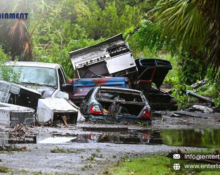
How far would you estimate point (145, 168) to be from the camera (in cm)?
654

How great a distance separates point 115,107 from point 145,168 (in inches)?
298

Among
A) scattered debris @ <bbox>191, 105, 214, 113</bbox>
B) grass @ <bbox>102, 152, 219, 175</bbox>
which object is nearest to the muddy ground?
grass @ <bbox>102, 152, 219, 175</bbox>

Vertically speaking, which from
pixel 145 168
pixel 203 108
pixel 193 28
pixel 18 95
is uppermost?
pixel 193 28

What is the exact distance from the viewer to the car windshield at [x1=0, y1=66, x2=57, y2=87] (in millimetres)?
15219

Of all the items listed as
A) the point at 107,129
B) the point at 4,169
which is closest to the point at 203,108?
the point at 107,129

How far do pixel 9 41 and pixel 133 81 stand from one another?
693 centimetres

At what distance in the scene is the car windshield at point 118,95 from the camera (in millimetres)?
14797

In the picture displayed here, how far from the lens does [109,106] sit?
47.8ft

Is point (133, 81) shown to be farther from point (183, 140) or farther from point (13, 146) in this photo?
point (13, 146)

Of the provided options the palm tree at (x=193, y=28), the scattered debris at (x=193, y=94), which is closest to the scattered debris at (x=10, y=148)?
the palm tree at (x=193, y=28)

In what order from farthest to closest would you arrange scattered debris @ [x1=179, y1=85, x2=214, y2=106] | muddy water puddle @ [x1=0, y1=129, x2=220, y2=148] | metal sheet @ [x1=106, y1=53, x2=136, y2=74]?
scattered debris @ [x1=179, y1=85, x2=214, y2=106], metal sheet @ [x1=106, y1=53, x2=136, y2=74], muddy water puddle @ [x1=0, y1=129, x2=220, y2=148]

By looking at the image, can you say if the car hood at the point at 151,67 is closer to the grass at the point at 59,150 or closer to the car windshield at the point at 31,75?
the car windshield at the point at 31,75

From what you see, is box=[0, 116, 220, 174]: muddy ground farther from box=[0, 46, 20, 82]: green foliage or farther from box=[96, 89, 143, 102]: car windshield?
box=[0, 46, 20, 82]: green foliage

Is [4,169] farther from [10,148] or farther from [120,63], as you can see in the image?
[120,63]
